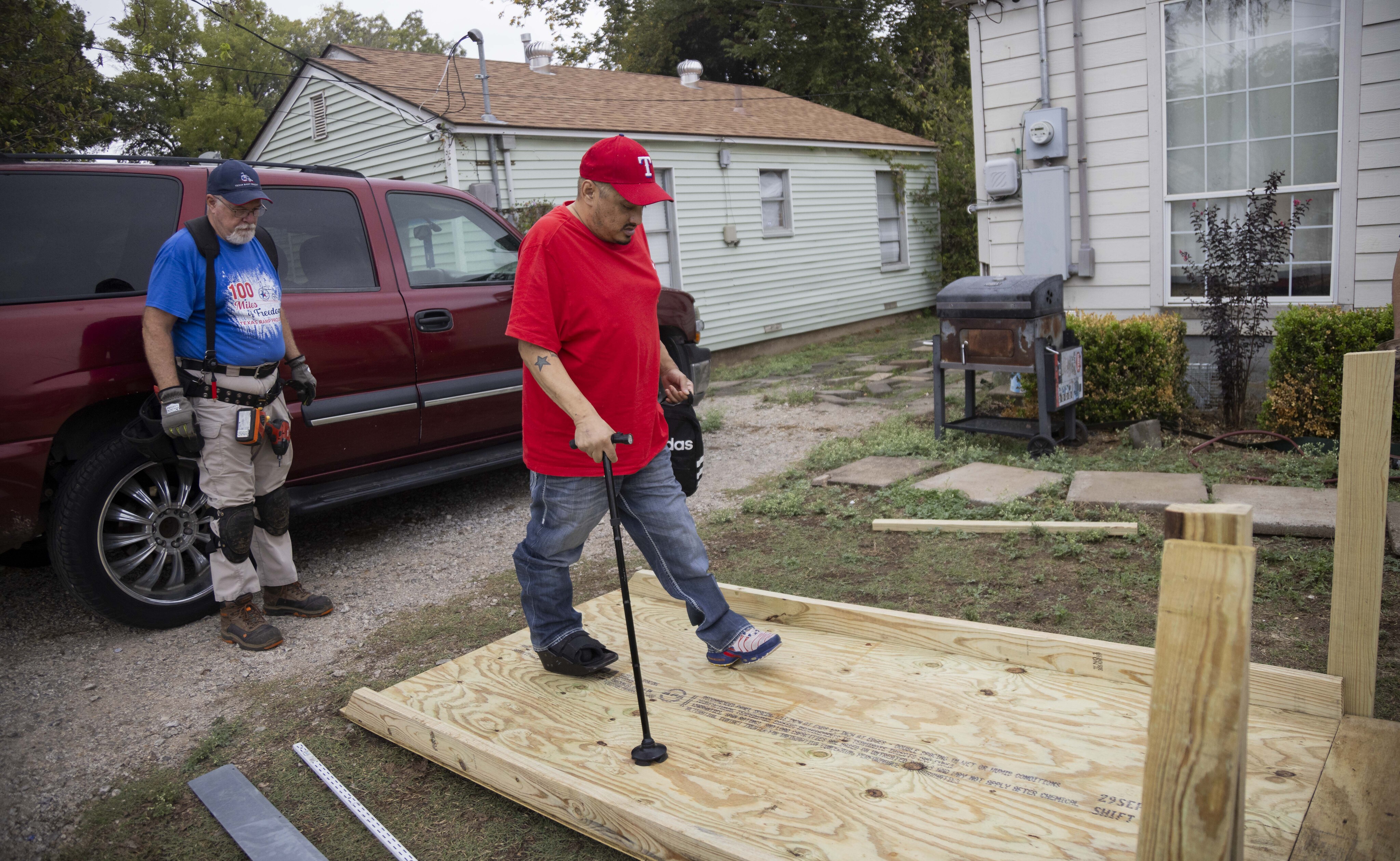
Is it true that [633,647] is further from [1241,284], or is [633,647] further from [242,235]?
[1241,284]

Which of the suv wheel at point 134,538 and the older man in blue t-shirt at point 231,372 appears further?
the suv wheel at point 134,538

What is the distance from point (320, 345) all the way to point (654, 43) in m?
25.5

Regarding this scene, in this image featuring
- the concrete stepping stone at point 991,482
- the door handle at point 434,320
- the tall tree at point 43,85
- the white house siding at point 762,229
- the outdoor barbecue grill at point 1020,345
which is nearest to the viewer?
the door handle at point 434,320

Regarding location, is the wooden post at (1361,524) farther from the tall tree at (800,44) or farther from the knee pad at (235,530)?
the tall tree at (800,44)

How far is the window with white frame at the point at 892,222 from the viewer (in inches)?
662

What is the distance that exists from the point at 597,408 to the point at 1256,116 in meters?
6.37

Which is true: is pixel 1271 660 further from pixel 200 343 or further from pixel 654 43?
pixel 654 43

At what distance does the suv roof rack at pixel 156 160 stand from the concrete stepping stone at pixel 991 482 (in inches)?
159

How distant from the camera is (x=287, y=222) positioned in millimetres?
4930

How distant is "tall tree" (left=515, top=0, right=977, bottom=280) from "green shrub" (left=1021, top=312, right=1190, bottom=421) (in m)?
15.2

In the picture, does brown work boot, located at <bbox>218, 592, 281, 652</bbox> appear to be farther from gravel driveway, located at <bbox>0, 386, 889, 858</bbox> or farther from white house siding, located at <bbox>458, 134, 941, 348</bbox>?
white house siding, located at <bbox>458, 134, 941, 348</bbox>

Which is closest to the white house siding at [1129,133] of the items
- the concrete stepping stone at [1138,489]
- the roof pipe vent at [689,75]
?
the concrete stepping stone at [1138,489]

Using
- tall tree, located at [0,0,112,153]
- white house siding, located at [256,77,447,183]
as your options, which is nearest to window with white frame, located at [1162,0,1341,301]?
white house siding, located at [256,77,447,183]

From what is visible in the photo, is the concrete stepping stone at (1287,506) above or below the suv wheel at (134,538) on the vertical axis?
below
